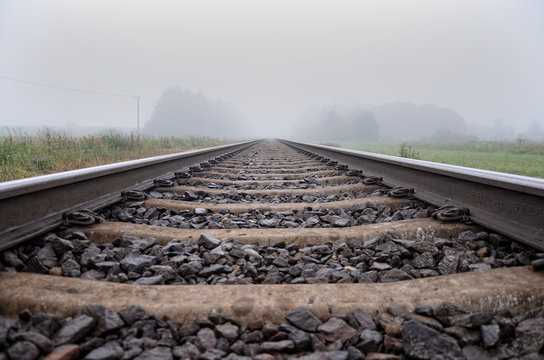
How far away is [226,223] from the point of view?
2.44m

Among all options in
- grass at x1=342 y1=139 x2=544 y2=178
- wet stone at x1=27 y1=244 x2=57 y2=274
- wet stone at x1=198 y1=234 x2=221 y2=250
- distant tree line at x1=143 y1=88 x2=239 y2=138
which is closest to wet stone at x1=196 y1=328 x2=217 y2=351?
wet stone at x1=198 y1=234 x2=221 y2=250

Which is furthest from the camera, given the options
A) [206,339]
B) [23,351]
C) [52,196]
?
[52,196]


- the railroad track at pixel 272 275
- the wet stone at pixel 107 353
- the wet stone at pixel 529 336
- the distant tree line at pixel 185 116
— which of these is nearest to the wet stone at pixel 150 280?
the railroad track at pixel 272 275

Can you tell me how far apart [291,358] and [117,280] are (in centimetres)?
88

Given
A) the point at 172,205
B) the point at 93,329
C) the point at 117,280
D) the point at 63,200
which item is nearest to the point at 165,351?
the point at 93,329

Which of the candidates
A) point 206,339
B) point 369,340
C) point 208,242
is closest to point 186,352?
point 206,339

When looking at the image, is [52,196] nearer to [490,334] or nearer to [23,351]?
[23,351]

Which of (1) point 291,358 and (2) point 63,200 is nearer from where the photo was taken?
(1) point 291,358

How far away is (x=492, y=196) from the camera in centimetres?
211

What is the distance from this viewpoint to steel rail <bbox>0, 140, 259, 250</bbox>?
1725mm

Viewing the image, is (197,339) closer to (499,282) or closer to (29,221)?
(499,282)

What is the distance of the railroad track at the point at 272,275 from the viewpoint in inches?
43.1

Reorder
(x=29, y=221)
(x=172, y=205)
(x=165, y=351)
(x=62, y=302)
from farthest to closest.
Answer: (x=172, y=205), (x=29, y=221), (x=62, y=302), (x=165, y=351)

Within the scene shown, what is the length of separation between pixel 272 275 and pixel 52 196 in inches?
56.5
